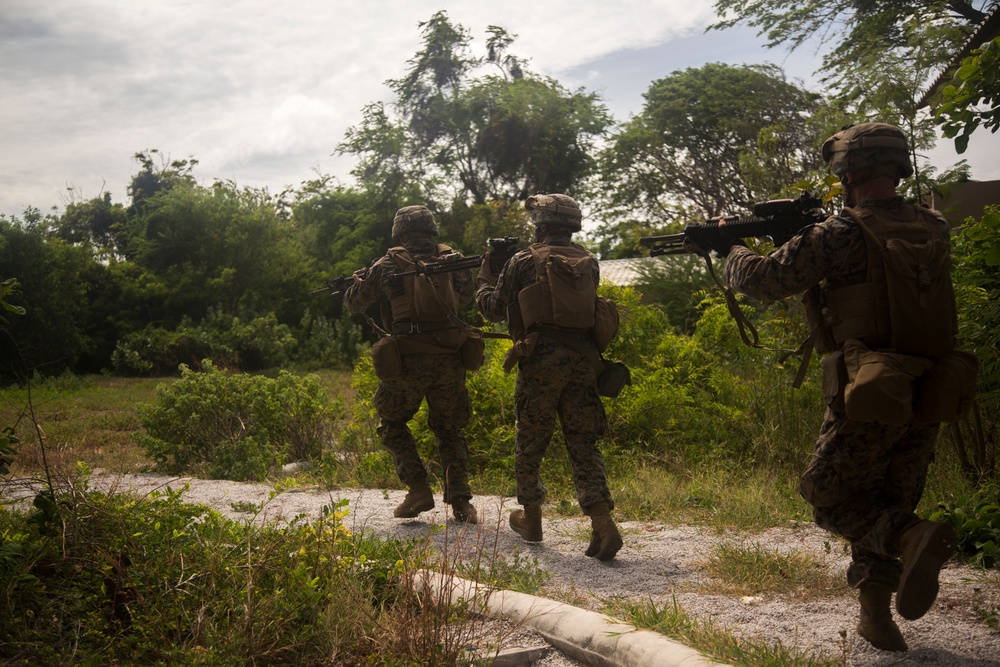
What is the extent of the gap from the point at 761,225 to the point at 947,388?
111 cm

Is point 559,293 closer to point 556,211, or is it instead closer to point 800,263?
point 556,211

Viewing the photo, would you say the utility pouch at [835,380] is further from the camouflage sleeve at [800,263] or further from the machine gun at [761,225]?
the machine gun at [761,225]

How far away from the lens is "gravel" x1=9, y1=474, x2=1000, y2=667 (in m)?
3.45

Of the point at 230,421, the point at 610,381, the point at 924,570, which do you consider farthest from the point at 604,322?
the point at 230,421

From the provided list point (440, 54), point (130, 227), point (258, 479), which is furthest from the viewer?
point (440, 54)

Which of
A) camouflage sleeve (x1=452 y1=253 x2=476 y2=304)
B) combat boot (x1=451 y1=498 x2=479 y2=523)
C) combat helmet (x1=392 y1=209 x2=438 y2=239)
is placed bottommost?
combat boot (x1=451 y1=498 x2=479 y2=523)

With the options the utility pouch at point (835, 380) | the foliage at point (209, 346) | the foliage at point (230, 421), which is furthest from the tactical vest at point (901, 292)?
the foliage at point (209, 346)

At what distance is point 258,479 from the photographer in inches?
337

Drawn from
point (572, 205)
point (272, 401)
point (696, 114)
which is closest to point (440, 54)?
point (696, 114)

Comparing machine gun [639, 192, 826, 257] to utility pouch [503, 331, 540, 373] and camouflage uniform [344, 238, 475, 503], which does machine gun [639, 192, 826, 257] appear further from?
camouflage uniform [344, 238, 475, 503]

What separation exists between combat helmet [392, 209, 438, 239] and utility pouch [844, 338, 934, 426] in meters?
3.63

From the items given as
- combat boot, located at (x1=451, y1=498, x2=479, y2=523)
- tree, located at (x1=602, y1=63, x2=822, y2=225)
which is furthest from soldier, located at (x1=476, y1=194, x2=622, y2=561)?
tree, located at (x1=602, y1=63, x2=822, y2=225)

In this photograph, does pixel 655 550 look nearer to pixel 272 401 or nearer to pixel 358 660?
pixel 358 660

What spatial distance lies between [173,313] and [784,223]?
19813 millimetres
